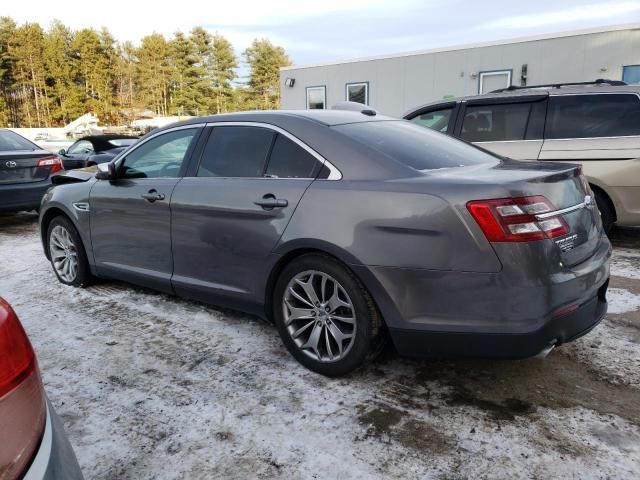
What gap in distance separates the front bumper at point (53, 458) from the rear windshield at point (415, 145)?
2018mm

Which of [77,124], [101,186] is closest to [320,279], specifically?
[101,186]

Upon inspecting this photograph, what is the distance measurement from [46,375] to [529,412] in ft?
8.80

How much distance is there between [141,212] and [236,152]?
3.19 feet

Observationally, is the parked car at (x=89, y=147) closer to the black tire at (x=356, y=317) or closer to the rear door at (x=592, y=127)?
the rear door at (x=592, y=127)

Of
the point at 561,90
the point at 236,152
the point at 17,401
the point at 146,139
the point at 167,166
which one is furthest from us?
the point at 561,90

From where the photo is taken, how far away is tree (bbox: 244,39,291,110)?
62.2m

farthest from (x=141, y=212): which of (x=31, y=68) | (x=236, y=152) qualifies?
(x=31, y=68)

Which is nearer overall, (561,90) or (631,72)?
(561,90)

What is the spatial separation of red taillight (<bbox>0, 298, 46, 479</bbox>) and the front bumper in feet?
0.06

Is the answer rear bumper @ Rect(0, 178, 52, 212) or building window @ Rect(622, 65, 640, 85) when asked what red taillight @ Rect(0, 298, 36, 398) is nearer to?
rear bumper @ Rect(0, 178, 52, 212)

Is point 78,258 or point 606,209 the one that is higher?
point 606,209

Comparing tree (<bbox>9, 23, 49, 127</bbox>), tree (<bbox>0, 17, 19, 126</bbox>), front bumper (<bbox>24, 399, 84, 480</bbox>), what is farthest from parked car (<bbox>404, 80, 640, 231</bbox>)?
tree (<bbox>0, 17, 19, 126</bbox>)

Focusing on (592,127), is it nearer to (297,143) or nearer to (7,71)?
(297,143)

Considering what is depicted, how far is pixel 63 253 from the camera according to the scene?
15.4 ft
